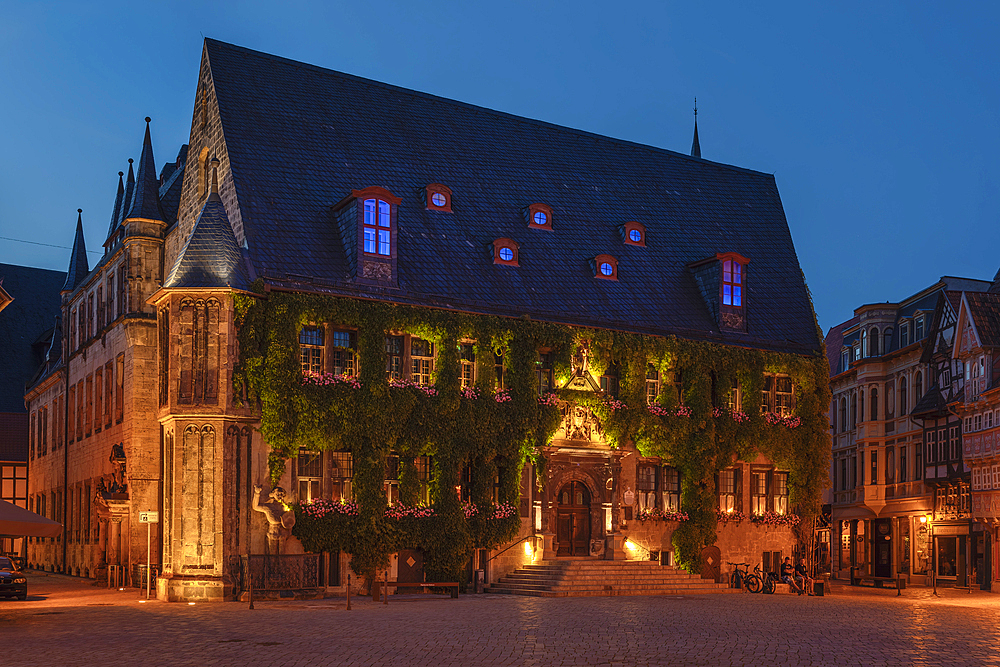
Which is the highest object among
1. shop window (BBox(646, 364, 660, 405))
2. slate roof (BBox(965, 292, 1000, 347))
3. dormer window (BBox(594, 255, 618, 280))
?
→ dormer window (BBox(594, 255, 618, 280))

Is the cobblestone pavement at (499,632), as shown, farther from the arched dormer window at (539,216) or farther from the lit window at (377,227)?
the arched dormer window at (539,216)

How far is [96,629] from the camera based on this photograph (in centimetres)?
2233

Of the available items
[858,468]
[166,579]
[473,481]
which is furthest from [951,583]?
[166,579]

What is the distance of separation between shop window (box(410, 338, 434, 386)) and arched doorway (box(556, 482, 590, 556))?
6.00 meters

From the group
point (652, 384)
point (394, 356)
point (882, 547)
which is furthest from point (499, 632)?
point (882, 547)

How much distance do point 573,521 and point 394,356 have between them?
8.04 metres

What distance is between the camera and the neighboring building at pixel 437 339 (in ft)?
107

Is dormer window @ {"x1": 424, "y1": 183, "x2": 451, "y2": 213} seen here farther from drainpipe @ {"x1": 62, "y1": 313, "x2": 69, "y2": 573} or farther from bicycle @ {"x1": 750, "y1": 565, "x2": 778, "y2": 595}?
drainpipe @ {"x1": 62, "y1": 313, "x2": 69, "y2": 573}

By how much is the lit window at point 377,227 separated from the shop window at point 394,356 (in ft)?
8.40

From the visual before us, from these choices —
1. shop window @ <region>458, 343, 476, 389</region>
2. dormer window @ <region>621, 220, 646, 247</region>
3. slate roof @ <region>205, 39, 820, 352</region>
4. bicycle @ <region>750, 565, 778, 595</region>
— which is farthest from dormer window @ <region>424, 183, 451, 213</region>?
bicycle @ <region>750, 565, 778, 595</region>

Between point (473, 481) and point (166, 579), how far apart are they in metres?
9.23

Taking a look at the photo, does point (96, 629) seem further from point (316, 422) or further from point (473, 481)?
point (473, 481)

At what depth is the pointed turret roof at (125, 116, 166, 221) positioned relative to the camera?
4203 cm

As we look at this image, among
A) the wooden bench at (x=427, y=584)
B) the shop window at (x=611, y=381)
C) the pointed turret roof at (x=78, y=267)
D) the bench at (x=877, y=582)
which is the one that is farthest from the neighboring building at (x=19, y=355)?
the bench at (x=877, y=582)
